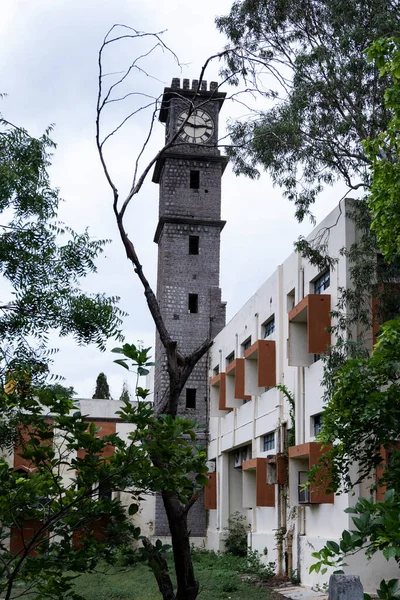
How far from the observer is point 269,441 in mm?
18766

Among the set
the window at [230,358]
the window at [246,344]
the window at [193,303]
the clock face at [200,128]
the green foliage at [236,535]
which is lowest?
the green foliage at [236,535]

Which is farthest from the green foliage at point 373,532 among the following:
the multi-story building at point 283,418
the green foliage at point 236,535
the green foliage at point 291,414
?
the green foliage at point 236,535

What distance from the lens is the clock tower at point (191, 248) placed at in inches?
985

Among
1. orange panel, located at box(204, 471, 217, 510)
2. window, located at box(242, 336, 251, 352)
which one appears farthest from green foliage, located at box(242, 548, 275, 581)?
window, located at box(242, 336, 251, 352)

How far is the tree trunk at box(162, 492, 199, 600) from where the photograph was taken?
4.85 m

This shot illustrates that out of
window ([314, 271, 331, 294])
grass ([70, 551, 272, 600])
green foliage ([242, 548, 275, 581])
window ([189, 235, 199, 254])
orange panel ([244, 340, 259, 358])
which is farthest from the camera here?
window ([189, 235, 199, 254])

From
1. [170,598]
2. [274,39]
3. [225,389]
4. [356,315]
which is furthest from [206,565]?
[170,598]

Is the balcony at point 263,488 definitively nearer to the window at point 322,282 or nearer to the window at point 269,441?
the window at point 269,441

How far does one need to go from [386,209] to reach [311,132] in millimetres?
6497

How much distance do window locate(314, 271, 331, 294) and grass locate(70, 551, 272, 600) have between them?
5744 millimetres

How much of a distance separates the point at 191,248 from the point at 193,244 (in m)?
0.15

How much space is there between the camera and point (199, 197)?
2612 cm

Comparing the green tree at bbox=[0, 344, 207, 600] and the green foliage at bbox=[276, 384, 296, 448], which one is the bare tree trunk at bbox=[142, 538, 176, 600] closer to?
the green tree at bbox=[0, 344, 207, 600]

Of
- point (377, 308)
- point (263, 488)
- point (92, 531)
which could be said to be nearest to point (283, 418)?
point (263, 488)
